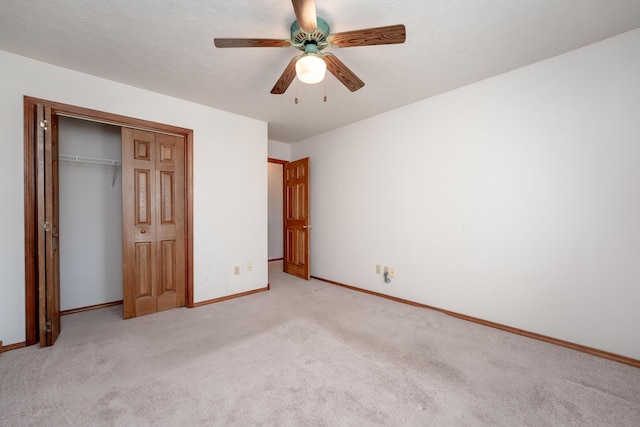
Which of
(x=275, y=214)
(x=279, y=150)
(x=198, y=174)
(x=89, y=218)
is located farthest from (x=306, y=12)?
(x=275, y=214)

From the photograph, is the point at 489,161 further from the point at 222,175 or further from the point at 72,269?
the point at 72,269

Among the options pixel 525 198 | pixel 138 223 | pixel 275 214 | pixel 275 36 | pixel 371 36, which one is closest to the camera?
pixel 371 36

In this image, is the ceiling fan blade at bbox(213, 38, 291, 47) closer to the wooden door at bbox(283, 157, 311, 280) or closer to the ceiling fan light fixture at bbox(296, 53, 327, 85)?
the ceiling fan light fixture at bbox(296, 53, 327, 85)

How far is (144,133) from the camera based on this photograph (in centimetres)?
300

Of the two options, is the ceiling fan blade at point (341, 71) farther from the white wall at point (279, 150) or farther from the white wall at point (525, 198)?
the white wall at point (279, 150)

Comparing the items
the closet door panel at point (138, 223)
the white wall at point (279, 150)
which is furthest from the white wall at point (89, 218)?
the white wall at point (279, 150)

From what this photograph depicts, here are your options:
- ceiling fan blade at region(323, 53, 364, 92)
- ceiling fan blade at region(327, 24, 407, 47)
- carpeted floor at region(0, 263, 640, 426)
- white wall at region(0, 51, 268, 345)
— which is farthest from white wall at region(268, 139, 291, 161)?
ceiling fan blade at region(327, 24, 407, 47)

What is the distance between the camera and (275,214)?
6426 mm

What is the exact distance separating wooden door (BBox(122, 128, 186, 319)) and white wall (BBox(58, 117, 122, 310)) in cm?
73

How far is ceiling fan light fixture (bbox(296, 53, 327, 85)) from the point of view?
1.76 m

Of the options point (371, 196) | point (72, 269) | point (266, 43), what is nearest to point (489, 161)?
point (371, 196)

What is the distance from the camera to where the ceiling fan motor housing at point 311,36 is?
178 centimetres

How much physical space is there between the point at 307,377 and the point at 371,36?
2.30 m

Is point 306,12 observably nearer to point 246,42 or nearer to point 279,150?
point 246,42
